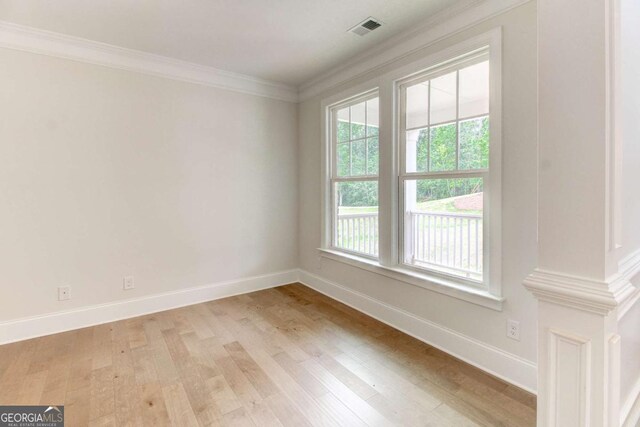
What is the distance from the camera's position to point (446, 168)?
241 cm

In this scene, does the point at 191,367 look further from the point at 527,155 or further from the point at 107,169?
the point at 527,155

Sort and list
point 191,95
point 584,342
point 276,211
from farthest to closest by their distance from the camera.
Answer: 1. point 276,211
2. point 191,95
3. point 584,342

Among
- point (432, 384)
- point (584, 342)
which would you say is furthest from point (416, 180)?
point (584, 342)

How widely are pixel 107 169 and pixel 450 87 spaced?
3135 millimetres

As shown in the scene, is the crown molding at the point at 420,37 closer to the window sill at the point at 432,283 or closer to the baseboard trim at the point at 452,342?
the window sill at the point at 432,283

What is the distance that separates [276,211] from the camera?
3.96m

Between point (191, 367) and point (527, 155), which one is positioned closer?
point (527, 155)

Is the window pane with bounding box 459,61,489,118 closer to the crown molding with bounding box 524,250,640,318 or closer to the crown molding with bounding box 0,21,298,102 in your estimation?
the crown molding with bounding box 524,250,640,318

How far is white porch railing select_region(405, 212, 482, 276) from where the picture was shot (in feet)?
8.71

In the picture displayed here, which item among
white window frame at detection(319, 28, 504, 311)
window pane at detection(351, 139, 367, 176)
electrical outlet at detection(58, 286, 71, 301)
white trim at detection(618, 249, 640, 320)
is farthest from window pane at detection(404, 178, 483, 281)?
electrical outlet at detection(58, 286, 71, 301)

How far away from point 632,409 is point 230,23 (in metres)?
Answer: 3.49

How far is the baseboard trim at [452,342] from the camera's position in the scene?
6.32 feet

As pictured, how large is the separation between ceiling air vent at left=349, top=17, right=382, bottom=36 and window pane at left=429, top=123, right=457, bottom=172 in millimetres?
952

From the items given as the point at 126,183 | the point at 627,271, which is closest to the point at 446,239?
the point at 627,271
